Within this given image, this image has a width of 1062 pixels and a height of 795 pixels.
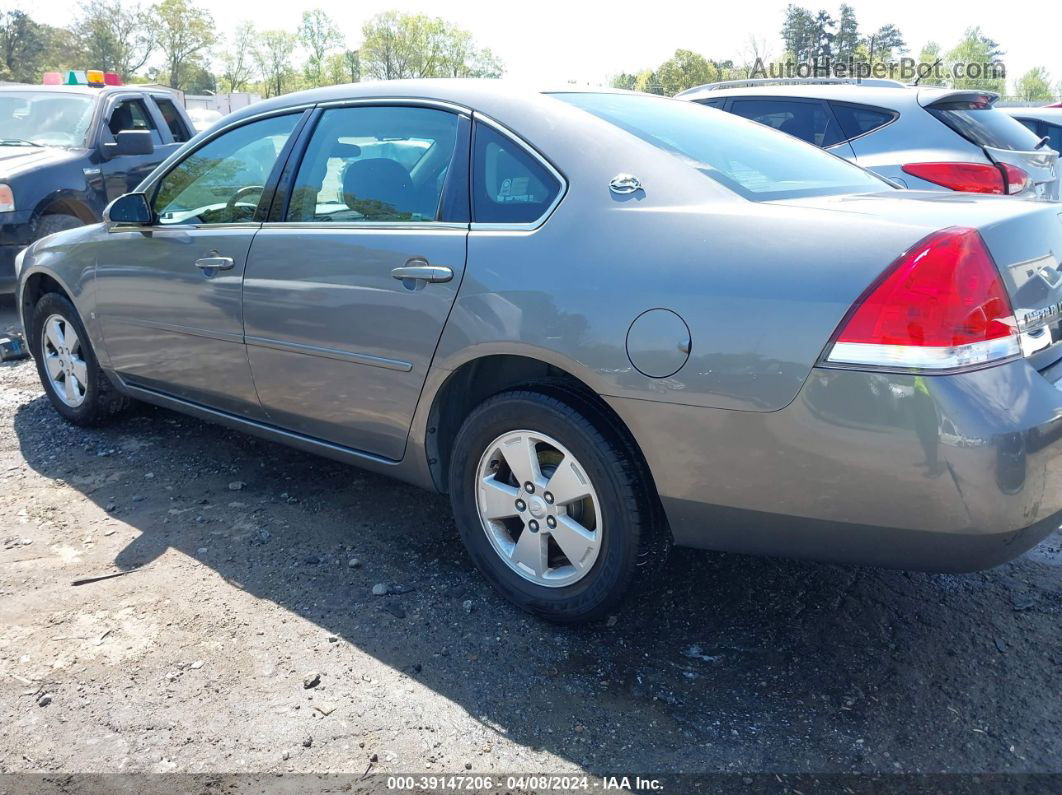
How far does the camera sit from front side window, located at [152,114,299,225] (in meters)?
3.66

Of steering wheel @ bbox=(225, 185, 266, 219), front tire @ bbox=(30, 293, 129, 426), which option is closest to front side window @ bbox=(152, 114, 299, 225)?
steering wheel @ bbox=(225, 185, 266, 219)

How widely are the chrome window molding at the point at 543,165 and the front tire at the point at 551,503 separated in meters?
0.50

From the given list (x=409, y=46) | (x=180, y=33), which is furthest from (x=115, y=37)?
(x=409, y=46)

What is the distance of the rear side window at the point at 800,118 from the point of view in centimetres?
607

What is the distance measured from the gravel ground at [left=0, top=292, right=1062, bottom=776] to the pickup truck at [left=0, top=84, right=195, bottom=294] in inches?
164

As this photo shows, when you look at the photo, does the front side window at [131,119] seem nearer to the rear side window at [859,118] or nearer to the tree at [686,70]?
the rear side window at [859,118]

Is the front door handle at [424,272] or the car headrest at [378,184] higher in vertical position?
the car headrest at [378,184]

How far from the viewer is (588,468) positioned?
2.61 metres

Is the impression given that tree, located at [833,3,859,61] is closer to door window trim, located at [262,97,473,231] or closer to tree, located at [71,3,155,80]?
tree, located at [71,3,155,80]

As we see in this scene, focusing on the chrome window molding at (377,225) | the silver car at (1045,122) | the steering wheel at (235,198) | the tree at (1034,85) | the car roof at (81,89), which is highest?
the car roof at (81,89)

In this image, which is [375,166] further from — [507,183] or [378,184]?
[507,183]

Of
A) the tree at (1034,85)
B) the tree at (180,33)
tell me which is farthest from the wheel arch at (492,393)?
the tree at (1034,85)

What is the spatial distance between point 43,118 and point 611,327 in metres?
7.59

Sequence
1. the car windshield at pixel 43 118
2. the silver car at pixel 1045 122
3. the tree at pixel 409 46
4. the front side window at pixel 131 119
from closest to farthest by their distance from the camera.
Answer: the car windshield at pixel 43 118 < the front side window at pixel 131 119 < the silver car at pixel 1045 122 < the tree at pixel 409 46
